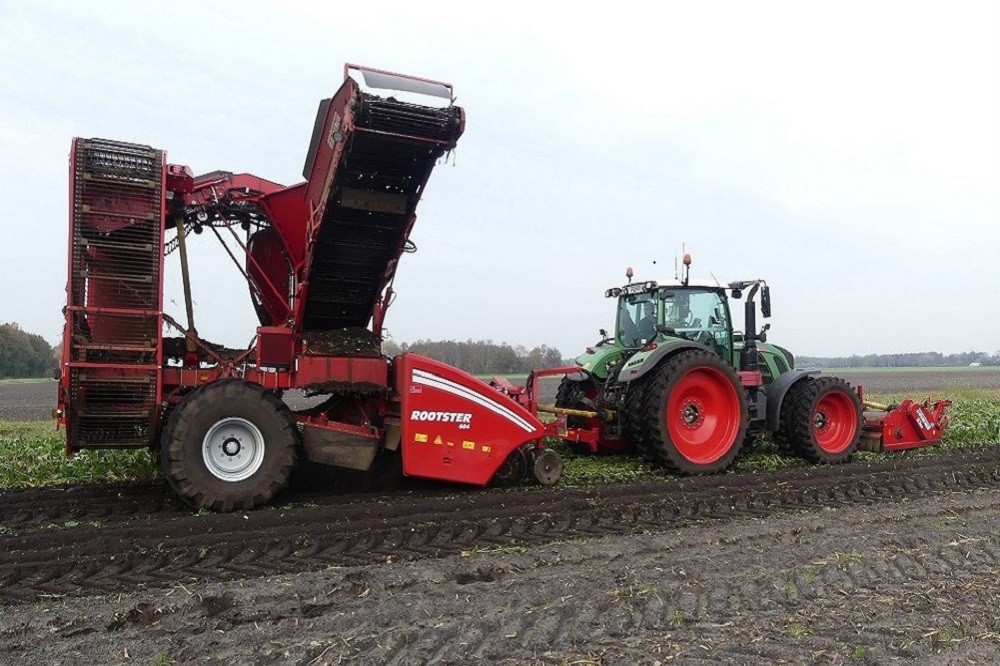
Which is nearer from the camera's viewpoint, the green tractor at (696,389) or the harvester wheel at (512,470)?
the harvester wheel at (512,470)

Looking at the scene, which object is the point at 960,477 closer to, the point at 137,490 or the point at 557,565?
the point at 557,565

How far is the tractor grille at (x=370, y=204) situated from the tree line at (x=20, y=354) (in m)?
53.9

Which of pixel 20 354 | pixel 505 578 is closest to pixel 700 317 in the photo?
pixel 505 578

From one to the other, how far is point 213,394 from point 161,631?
9.01ft

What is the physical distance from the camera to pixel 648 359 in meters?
8.12

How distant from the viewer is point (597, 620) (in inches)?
153

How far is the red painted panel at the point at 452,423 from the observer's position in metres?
6.69

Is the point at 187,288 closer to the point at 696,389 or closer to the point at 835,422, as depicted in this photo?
the point at 696,389

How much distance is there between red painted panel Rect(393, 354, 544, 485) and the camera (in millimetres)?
6691

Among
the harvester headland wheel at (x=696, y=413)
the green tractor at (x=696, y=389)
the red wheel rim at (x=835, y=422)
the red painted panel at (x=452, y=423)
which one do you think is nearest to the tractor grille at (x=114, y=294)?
the red painted panel at (x=452, y=423)

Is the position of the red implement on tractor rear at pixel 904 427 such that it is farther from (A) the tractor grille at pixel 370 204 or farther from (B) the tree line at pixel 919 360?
(B) the tree line at pixel 919 360

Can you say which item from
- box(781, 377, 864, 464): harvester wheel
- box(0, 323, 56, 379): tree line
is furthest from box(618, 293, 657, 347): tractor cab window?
box(0, 323, 56, 379): tree line

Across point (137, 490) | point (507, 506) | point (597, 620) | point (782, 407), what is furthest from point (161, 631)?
point (782, 407)

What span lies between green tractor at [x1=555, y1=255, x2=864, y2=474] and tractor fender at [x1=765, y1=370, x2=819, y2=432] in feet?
0.04
